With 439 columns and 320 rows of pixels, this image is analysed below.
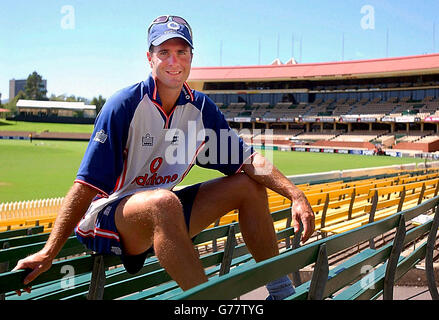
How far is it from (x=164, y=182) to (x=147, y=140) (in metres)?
0.31

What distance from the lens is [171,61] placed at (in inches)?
97.6

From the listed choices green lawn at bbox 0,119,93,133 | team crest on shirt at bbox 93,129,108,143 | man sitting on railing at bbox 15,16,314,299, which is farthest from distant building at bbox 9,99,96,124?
team crest on shirt at bbox 93,129,108,143

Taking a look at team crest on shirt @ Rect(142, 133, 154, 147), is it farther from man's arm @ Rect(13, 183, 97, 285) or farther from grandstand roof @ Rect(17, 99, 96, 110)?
grandstand roof @ Rect(17, 99, 96, 110)

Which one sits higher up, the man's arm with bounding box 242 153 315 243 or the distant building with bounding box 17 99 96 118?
the distant building with bounding box 17 99 96 118

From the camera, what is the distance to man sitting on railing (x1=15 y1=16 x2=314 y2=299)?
1885 millimetres

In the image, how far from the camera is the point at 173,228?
1.83m

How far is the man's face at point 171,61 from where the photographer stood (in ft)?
8.08

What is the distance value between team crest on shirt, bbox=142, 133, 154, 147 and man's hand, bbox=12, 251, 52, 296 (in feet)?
2.77

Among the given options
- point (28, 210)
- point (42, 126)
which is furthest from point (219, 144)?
point (42, 126)

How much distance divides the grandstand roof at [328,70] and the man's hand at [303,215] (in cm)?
5550

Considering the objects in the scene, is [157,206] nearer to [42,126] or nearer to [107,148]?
[107,148]
